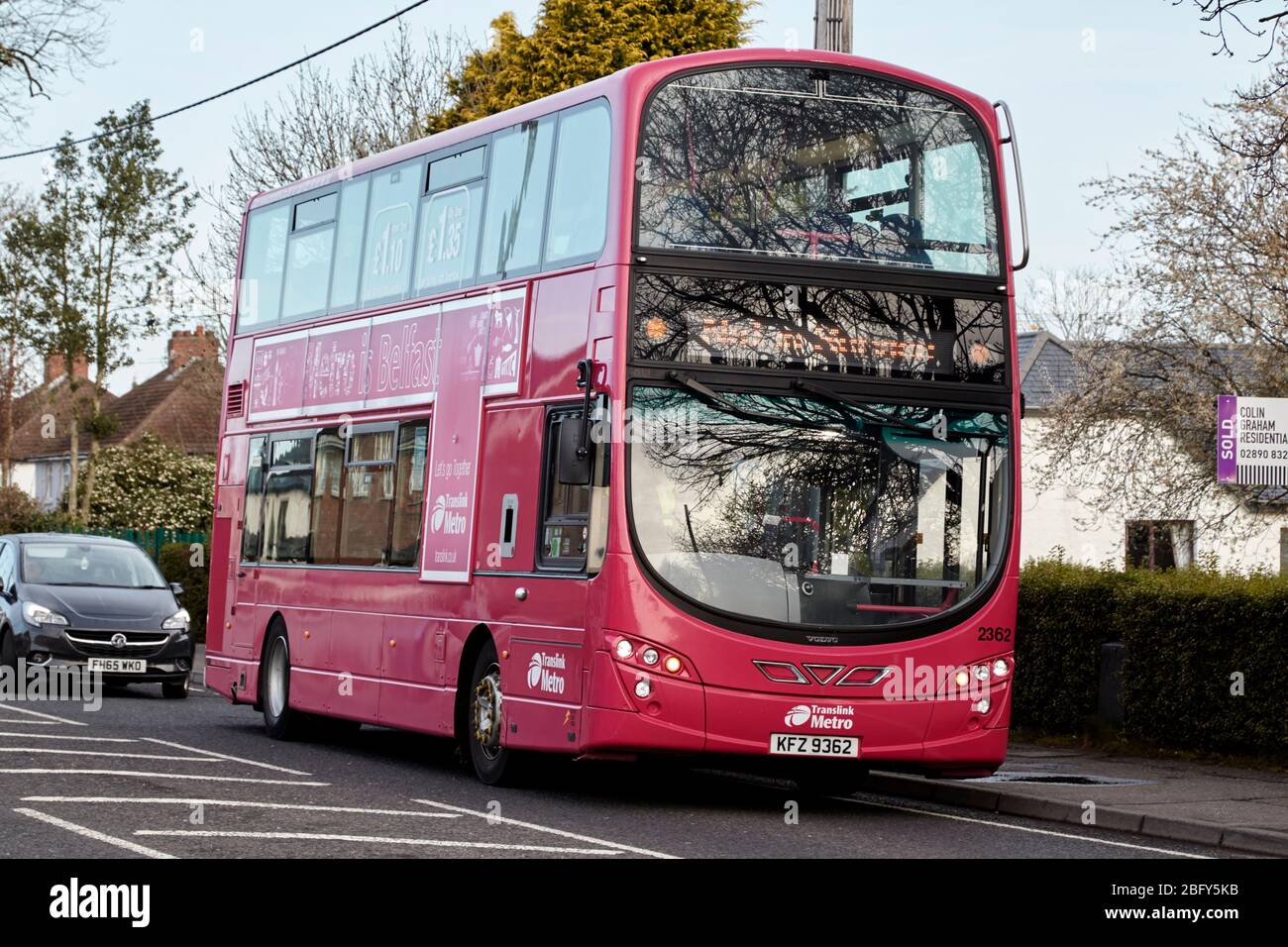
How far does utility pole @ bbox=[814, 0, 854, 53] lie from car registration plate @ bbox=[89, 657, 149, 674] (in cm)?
1069

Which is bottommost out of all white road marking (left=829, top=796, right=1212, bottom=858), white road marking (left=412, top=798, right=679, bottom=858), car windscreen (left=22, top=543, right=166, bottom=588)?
white road marking (left=412, top=798, right=679, bottom=858)

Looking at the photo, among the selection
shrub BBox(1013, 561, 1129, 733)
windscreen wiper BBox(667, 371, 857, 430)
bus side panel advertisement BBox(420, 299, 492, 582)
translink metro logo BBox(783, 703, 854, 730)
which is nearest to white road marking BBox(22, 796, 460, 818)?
translink metro logo BBox(783, 703, 854, 730)

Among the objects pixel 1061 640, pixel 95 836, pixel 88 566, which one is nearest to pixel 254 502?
pixel 88 566

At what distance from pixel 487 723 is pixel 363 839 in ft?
11.9

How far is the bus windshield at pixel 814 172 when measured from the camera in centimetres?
1314

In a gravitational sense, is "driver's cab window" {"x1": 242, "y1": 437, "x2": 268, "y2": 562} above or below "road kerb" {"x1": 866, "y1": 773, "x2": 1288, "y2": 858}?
above

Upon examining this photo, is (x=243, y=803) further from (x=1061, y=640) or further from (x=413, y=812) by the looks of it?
(x=1061, y=640)

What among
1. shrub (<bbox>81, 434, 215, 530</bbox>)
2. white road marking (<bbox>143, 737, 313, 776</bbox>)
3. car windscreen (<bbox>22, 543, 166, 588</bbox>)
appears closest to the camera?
white road marking (<bbox>143, 737, 313, 776</bbox>)

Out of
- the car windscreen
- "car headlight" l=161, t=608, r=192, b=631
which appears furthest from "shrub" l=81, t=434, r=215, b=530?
"car headlight" l=161, t=608, r=192, b=631

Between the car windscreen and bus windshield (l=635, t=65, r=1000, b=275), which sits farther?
the car windscreen

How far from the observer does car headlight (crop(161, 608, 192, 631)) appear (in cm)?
2302

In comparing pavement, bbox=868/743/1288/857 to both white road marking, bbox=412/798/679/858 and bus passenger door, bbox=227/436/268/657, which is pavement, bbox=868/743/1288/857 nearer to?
white road marking, bbox=412/798/679/858

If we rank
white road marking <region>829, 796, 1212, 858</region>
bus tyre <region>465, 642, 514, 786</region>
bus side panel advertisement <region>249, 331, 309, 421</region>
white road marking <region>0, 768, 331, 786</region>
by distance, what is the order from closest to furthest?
white road marking <region>829, 796, 1212, 858</region> → white road marking <region>0, 768, 331, 786</region> → bus tyre <region>465, 642, 514, 786</region> → bus side panel advertisement <region>249, 331, 309, 421</region>
